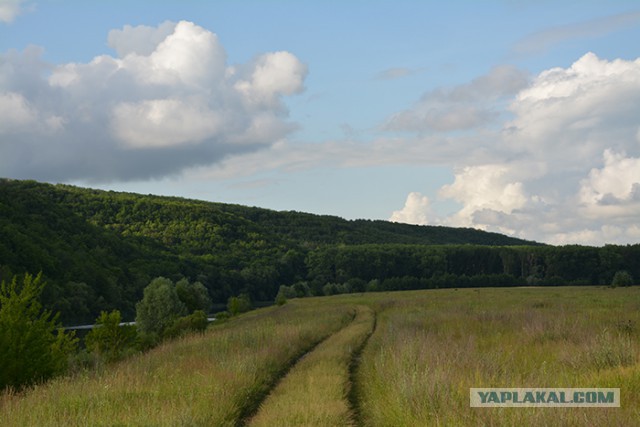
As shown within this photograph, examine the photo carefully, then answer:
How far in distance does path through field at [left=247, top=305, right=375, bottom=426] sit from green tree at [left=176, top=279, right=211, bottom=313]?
64.0 m

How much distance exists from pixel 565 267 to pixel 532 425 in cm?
13784

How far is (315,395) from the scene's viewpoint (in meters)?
11.7

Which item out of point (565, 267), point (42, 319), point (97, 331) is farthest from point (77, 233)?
point (42, 319)

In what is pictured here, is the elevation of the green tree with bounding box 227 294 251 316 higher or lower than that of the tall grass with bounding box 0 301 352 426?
lower

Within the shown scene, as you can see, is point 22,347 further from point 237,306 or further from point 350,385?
point 237,306

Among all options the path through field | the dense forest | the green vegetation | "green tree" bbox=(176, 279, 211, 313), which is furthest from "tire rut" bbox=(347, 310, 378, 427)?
the dense forest

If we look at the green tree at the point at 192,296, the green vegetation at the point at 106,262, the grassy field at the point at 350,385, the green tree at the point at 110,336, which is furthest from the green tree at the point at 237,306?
the grassy field at the point at 350,385

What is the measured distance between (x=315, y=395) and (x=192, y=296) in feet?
240

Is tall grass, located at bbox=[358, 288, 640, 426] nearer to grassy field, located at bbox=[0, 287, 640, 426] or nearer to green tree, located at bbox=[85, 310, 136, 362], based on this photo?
grassy field, located at bbox=[0, 287, 640, 426]

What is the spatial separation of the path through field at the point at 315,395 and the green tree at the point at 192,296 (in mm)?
64024

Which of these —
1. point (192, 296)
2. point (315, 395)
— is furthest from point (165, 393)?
point (192, 296)

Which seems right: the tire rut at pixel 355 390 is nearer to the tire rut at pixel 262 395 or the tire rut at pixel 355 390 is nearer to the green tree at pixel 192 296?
the tire rut at pixel 262 395

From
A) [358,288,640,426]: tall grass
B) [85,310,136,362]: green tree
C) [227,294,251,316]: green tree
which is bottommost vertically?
[227,294,251,316]: green tree

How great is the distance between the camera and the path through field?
10.1 metres
